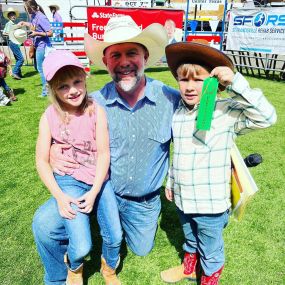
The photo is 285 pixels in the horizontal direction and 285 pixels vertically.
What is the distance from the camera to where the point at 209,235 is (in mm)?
2141

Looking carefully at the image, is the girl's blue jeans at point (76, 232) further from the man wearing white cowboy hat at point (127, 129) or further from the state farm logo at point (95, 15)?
the state farm logo at point (95, 15)

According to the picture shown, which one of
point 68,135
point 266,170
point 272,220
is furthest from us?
point 266,170

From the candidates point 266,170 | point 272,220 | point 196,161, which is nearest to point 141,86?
point 196,161

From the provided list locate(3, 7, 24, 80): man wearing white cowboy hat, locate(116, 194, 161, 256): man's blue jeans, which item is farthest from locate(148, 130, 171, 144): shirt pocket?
locate(3, 7, 24, 80): man wearing white cowboy hat

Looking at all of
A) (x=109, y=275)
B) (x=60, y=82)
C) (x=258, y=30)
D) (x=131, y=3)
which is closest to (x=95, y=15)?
(x=131, y=3)

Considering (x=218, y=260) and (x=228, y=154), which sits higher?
(x=228, y=154)

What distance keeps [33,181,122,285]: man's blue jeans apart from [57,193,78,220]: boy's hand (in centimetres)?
8

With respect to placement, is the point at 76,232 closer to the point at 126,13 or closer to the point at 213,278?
the point at 213,278

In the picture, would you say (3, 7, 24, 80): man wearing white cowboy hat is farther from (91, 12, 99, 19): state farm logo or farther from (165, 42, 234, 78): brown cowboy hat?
(165, 42, 234, 78): brown cowboy hat

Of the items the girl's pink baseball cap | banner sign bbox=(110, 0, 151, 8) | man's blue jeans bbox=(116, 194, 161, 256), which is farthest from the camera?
banner sign bbox=(110, 0, 151, 8)

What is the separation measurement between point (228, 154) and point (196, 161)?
21cm

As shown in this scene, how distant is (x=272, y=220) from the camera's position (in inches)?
123

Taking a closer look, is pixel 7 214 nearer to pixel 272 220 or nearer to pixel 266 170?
pixel 272 220

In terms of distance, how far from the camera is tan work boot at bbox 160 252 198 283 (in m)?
2.48
